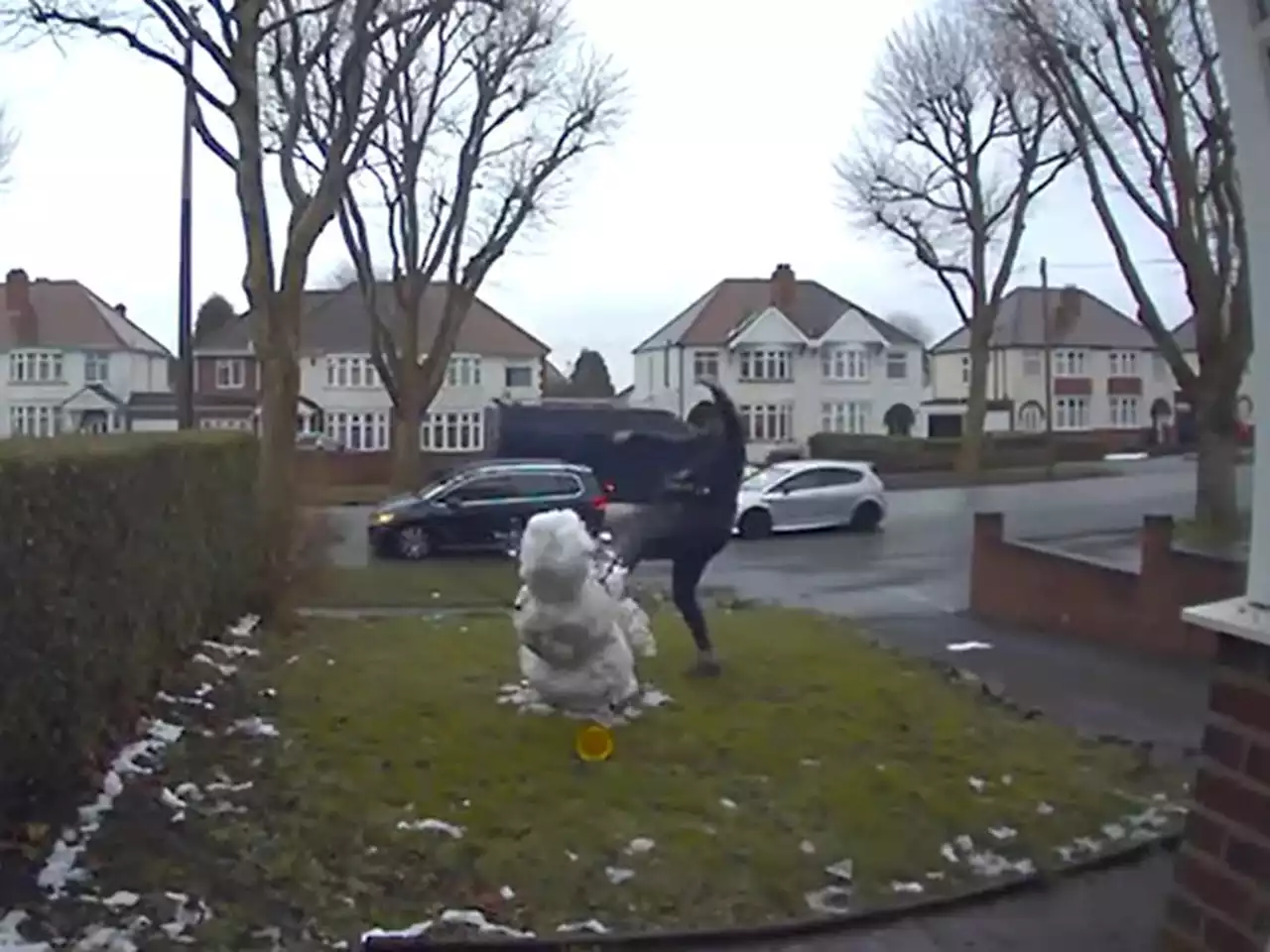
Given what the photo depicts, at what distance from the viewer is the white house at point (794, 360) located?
68.9 metres

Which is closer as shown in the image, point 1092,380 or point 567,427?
point 567,427

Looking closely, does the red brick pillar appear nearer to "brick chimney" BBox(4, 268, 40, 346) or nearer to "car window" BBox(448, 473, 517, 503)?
"car window" BBox(448, 473, 517, 503)

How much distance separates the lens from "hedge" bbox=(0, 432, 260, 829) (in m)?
5.86

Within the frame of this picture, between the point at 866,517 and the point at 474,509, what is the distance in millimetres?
9119

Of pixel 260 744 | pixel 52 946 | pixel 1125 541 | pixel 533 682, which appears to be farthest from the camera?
pixel 1125 541

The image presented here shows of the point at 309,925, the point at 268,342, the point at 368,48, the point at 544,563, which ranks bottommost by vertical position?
the point at 309,925

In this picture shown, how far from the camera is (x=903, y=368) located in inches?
2830

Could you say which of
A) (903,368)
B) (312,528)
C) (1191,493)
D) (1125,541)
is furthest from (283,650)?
(903,368)

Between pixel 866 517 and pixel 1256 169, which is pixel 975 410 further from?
pixel 1256 169

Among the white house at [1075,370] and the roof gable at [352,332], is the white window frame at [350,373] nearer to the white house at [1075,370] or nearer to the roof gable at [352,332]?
the roof gable at [352,332]

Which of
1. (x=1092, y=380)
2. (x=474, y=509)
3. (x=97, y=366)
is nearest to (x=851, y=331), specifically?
(x=1092, y=380)

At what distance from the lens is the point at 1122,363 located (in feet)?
260

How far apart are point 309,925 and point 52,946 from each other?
1.00 metres

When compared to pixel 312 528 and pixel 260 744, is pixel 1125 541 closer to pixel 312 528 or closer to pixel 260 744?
pixel 312 528
